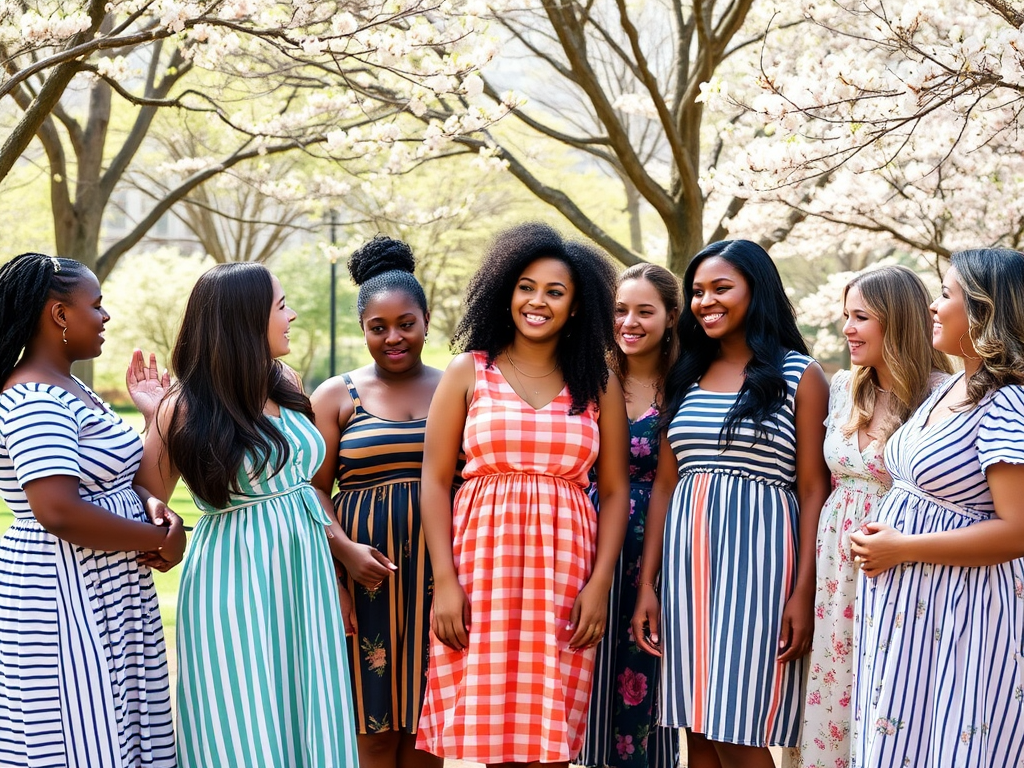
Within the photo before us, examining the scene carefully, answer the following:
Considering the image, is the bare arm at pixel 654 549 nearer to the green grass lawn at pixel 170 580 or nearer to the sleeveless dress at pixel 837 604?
the sleeveless dress at pixel 837 604

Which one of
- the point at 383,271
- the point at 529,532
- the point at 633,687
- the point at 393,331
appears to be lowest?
the point at 633,687

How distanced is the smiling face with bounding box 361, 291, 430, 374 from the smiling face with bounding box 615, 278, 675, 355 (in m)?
0.81

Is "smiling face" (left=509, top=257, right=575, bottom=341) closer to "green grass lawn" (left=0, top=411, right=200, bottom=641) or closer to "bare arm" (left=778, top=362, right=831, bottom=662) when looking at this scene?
"bare arm" (left=778, top=362, right=831, bottom=662)

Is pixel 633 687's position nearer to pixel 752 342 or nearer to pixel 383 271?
pixel 752 342

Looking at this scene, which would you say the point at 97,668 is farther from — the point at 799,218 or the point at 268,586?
the point at 799,218

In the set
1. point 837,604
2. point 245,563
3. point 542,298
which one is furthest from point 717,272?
point 245,563

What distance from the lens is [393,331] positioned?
13.4ft

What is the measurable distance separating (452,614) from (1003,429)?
1783 mm

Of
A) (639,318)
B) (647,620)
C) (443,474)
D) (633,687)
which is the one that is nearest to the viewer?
(443,474)

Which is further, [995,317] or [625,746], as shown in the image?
[625,746]

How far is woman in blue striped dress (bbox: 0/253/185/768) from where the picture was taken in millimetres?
3006

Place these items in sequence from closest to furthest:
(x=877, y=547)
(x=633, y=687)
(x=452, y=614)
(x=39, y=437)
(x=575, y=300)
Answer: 1. (x=39, y=437)
2. (x=877, y=547)
3. (x=452, y=614)
4. (x=575, y=300)
5. (x=633, y=687)

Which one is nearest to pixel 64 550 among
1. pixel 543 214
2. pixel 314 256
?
pixel 543 214

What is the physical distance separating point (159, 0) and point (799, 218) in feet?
20.9
